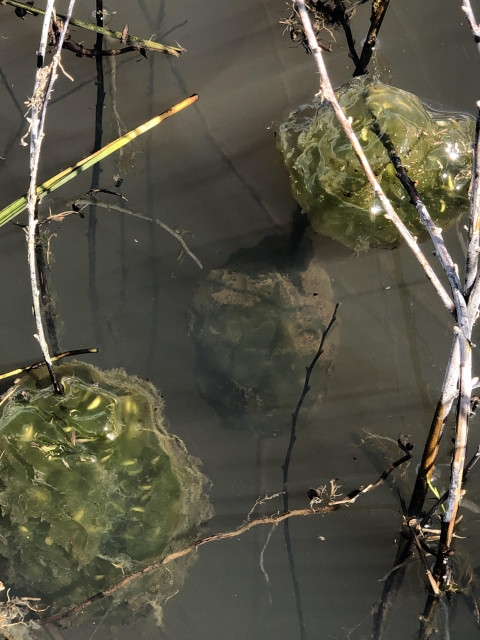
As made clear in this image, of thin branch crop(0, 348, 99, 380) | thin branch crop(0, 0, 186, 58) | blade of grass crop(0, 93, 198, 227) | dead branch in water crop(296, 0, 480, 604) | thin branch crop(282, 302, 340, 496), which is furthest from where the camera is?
thin branch crop(282, 302, 340, 496)

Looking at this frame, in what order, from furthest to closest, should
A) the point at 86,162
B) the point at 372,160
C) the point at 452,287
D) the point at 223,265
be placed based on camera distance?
the point at 223,265 < the point at 372,160 < the point at 86,162 < the point at 452,287

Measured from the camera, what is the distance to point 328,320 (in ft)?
6.57

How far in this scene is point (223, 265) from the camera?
2.01m

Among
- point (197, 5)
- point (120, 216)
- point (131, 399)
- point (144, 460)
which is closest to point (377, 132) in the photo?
point (197, 5)

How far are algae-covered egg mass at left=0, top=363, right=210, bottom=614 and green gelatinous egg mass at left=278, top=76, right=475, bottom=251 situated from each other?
1032mm

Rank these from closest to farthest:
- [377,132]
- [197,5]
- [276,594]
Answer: [377,132] → [197,5] → [276,594]

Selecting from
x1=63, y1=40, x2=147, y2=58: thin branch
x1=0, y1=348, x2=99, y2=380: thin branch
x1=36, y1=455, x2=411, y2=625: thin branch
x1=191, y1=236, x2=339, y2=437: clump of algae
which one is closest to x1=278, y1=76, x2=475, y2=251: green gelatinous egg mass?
x1=191, y1=236, x2=339, y2=437: clump of algae

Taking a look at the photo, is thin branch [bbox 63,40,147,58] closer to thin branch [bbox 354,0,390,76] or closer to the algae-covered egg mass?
thin branch [bbox 354,0,390,76]

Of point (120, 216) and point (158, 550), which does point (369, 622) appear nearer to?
point (158, 550)

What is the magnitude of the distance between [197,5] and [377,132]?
863mm

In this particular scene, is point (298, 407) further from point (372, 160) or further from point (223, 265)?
point (372, 160)

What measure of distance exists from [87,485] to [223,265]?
104 centimetres

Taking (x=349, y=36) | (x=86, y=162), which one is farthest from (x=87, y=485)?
(x=349, y=36)

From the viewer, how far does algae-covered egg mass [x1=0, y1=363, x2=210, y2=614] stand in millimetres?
1950
